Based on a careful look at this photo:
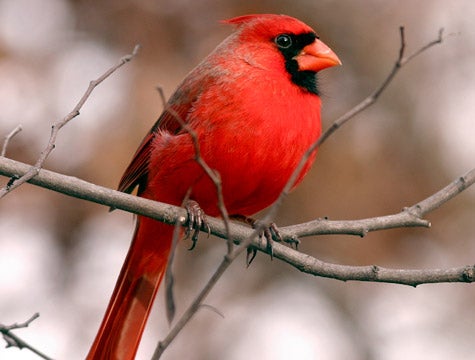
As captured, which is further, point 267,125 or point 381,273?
point 267,125

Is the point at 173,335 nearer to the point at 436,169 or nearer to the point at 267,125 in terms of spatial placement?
the point at 267,125

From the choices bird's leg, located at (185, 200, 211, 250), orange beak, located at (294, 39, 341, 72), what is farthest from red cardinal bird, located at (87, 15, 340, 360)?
bird's leg, located at (185, 200, 211, 250)

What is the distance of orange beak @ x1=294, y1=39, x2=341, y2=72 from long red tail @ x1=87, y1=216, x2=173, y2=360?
0.95 meters

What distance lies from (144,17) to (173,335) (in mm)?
4591

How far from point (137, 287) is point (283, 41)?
132cm

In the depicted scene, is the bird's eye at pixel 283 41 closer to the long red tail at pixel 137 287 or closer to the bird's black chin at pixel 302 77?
the bird's black chin at pixel 302 77

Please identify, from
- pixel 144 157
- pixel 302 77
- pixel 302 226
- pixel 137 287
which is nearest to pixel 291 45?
pixel 302 77

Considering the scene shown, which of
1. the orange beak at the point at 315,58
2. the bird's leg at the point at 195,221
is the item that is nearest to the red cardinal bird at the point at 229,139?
the orange beak at the point at 315,58

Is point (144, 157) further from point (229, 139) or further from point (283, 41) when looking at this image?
point (283, 41)

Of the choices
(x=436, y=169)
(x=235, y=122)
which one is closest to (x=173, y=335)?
(x=235, y=122)

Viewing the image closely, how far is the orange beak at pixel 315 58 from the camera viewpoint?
154 inches

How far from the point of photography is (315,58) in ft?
13.0

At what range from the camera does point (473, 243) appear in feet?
20.5

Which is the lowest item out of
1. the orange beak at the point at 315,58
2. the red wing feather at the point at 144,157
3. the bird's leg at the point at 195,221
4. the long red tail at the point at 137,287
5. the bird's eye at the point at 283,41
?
the long red tail at the point at 137,287
